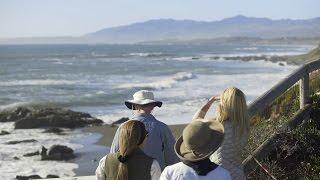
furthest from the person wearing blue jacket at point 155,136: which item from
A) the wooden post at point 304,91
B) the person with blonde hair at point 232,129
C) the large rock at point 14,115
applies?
the large rock at point 14,115

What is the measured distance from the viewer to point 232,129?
4418mm

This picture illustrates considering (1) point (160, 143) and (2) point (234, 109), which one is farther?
(1) point (160, 143)

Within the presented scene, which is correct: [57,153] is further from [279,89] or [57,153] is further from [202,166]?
[202,166]

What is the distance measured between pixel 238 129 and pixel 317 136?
2.15 m

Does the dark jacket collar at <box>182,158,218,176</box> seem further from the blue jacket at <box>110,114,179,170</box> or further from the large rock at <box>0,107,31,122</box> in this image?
the large rock at <box>0,107,31,122</box>

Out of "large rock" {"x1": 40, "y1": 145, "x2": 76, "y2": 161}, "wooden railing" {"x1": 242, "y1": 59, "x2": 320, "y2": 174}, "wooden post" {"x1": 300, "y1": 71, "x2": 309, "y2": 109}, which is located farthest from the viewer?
"large rock" {"x1": 40, "y1": 145, "x2": 76, "y2": 161}

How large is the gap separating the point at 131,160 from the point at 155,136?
787 millimetres

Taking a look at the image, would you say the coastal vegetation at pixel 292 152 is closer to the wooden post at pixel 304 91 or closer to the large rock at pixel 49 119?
the wooden post at pixel 304 91

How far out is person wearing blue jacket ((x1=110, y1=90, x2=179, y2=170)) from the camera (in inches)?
184

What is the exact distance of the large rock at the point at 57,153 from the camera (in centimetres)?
1759

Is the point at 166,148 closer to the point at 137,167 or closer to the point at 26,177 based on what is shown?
the point at 137,167

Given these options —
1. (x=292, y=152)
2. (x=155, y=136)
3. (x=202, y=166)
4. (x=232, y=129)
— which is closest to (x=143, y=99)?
(x=155, y=136)

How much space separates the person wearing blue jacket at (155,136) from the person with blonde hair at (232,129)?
1.38 feet

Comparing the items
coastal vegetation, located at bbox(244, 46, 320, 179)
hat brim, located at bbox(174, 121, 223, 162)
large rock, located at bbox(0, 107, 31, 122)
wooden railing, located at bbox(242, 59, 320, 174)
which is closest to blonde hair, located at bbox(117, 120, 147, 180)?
hat brim, located at bbox(174, 121, 223, 162)
